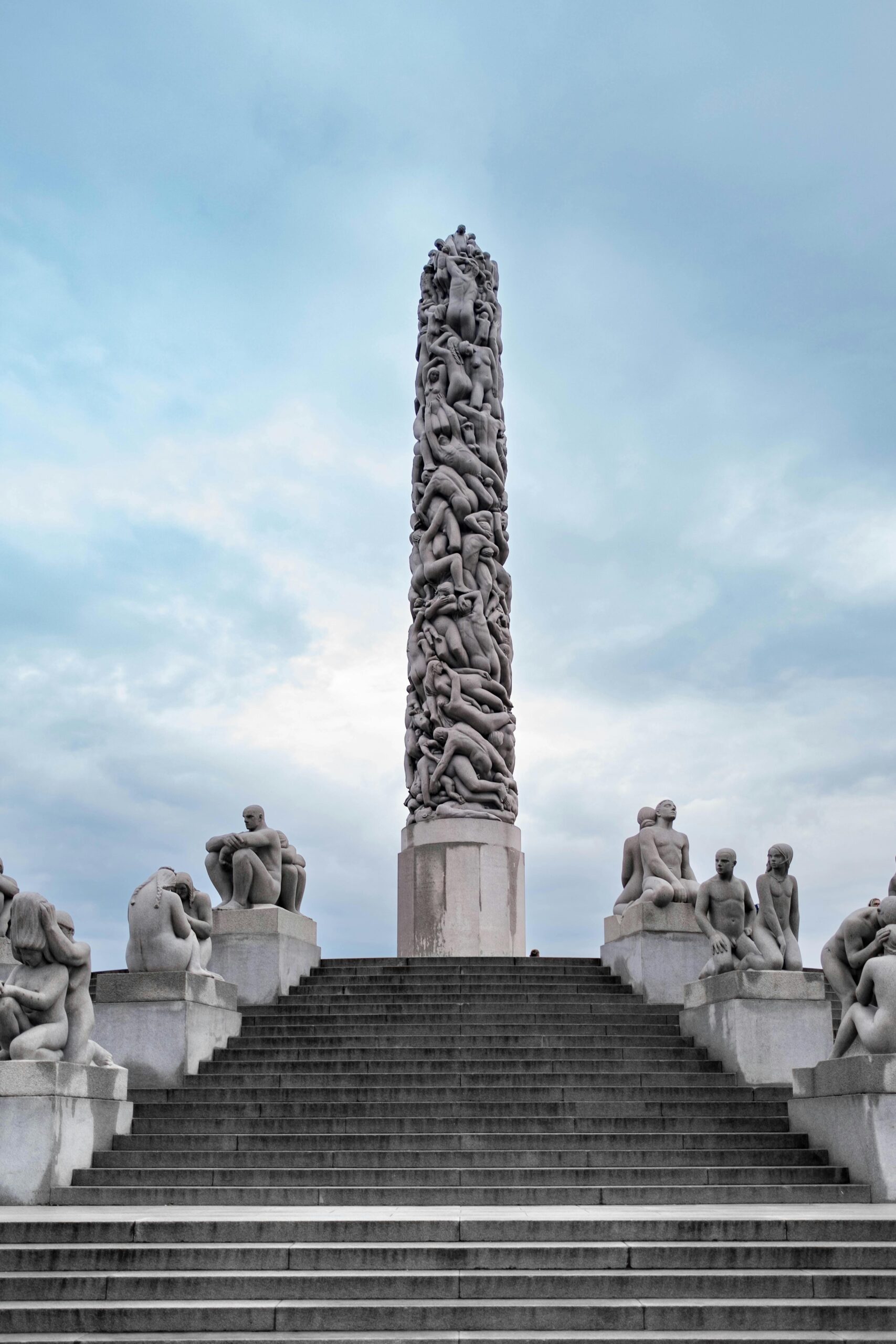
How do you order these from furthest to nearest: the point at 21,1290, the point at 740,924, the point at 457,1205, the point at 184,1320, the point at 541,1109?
the point at 740,924 → the point at 541,1109 → the point at 457,1205 → the point at 21,1290 → the point at 184,1320

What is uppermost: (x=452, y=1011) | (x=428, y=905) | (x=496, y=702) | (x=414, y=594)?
(x=414, y=594)

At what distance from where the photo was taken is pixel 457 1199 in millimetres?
9828

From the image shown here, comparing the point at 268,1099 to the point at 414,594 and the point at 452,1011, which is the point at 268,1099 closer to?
the point at 452,1011

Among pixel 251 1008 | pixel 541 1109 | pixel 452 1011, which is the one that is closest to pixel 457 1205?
pixel 541 1109

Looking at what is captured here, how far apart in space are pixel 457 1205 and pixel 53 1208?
313cm

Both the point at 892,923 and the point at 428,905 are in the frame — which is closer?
the point at 892,923

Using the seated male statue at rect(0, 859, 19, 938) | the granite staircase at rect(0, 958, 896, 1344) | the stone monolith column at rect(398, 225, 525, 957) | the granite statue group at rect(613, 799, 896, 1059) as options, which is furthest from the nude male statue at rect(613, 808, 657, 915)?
the seated male statue at rect(0, 859, 19, 938)

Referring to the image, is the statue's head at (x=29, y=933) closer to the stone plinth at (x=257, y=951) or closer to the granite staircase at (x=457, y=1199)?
the granite staircase at (x=457, y=1199)

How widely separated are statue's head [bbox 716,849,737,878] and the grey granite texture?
7172mm

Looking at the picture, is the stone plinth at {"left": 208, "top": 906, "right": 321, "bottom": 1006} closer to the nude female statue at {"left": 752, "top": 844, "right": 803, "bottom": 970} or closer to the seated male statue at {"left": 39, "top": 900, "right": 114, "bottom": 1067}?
the seated male statue at {"left": 39, "top": 900, "right": 114, "bottom": 1067}

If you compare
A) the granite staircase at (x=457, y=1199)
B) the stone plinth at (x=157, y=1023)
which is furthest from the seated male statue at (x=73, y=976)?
the stone plinth at (x=157, y=1023)

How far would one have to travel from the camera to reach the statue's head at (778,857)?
1403 cm

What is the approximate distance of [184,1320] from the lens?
722cm

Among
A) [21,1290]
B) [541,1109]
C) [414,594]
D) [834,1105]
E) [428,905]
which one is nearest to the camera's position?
[21,1290]
